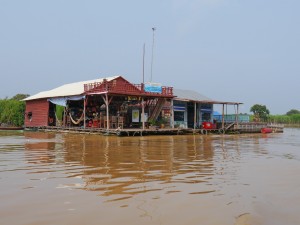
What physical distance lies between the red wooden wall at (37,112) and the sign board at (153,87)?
1070 cm

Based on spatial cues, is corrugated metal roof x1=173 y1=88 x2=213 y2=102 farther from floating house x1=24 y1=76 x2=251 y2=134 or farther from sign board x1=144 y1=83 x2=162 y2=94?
sign board x1=144 y1=83 x2=162 y2=94

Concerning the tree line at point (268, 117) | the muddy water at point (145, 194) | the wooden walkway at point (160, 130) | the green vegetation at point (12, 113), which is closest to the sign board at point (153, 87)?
the wooden walkway at point (160, 130)

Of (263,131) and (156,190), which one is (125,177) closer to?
(156,190)

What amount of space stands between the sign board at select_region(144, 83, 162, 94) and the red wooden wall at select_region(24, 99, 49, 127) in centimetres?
1070

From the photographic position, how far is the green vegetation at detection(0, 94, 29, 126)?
1459 inches

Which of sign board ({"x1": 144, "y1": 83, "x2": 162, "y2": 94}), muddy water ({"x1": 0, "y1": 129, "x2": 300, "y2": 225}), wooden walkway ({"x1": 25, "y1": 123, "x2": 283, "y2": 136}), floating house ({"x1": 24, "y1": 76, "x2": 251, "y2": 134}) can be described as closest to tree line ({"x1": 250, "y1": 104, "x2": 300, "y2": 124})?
wooden walkway ({"x1": 25, "y1": 123, "x2": 283, "y2": 136})

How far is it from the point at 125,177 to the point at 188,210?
2.23 metres

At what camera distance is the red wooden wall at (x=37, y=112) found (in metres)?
31.4

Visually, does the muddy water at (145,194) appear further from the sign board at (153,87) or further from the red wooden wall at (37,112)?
the red wooden wall at (37,112)

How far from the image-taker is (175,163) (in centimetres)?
849

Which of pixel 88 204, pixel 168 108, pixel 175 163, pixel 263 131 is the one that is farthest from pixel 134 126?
pixel 88 204

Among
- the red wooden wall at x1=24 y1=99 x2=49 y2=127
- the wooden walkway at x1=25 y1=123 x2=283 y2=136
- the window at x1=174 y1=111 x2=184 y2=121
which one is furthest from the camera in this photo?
the window at x1=174 y1=111 x2=184 y2=121

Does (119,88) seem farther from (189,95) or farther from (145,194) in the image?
(145,194)

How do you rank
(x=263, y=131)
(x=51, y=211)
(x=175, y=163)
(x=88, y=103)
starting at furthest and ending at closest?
(x=263, y=131), (x=88, y=103), (x=175, y=163), (x=51, y=211)
